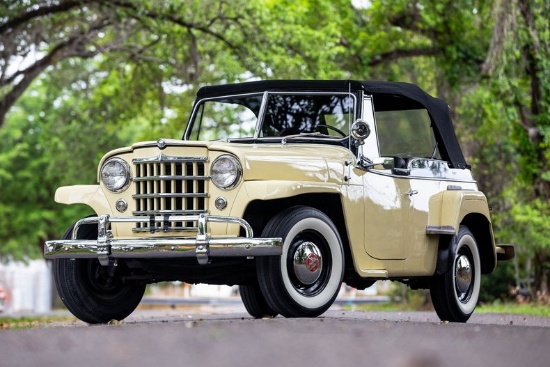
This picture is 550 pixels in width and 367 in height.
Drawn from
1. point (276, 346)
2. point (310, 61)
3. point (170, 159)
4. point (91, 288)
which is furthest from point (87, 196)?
point (310, 61)

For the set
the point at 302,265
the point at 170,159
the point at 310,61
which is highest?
the point at 310,61

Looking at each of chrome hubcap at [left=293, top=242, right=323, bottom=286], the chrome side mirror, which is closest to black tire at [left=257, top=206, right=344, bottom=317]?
chrome hubcap at [left=293, top=242, right=323, bottom=286]

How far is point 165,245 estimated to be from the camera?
9.16 m

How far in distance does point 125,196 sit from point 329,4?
18.0 m

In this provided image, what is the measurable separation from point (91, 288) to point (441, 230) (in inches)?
133

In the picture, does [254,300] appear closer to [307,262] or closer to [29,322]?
[307,262]

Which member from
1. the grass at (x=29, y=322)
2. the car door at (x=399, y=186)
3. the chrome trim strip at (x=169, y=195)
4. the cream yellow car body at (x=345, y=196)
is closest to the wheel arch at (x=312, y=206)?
the cream yellow car body at (x=345, y=196)

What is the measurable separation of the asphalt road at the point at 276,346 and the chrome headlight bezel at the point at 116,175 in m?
1.56

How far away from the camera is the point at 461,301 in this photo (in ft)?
38.3

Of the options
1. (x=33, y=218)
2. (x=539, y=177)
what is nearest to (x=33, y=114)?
(x=33, y=218)

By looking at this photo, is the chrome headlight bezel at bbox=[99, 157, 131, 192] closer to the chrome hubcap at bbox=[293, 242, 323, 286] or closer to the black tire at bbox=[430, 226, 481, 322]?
the chrome hubcap at bbox=[293, 242, 323, 286]

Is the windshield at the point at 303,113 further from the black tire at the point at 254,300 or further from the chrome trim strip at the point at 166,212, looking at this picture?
the black tire at the point at 254,300

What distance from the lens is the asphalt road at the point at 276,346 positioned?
21.4 feet

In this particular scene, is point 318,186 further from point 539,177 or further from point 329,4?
point 329,4
